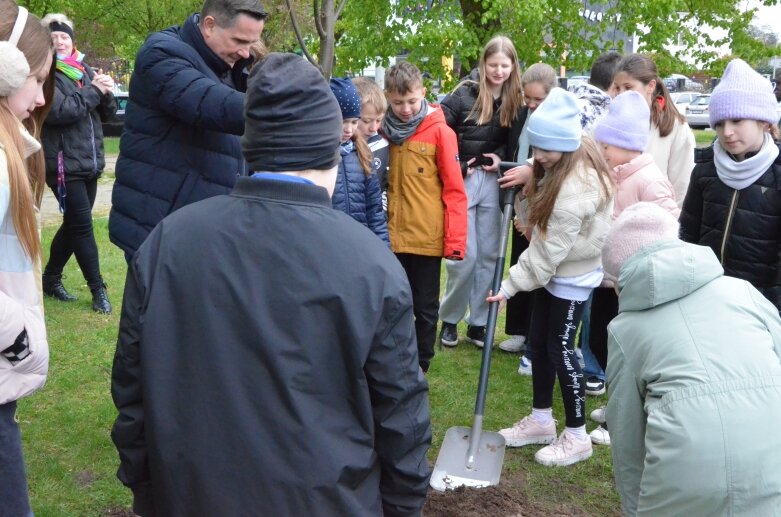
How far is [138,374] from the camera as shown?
2.01 metres

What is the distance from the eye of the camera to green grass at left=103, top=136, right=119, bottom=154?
64.8 ft

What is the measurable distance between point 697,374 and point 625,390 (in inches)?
9.9

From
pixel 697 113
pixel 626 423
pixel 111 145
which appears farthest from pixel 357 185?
pixel 697 113

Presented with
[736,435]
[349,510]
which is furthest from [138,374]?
[736,435]

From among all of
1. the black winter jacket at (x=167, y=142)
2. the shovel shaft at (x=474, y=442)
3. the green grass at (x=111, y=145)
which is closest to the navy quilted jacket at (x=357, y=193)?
the black winter jacket at (x=167, y=142)

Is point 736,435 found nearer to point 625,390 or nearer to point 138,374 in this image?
point 625,390

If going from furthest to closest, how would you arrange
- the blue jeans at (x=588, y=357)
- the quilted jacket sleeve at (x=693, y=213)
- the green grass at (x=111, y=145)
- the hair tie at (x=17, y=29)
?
the green grass at (x=111, y=145) → the blue jeans at (x=588, y=357) → the quilted jacket sleeve at (x=693, y=213) → the hair tie at (x=17, y=29)

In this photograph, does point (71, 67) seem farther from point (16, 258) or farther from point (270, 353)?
point (270, 353)

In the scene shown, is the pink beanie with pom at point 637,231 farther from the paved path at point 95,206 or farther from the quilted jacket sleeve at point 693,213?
the paved path at point 95,206

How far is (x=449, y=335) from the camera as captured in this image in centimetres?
589

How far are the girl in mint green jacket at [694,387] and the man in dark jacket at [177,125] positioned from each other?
1762 millimetres

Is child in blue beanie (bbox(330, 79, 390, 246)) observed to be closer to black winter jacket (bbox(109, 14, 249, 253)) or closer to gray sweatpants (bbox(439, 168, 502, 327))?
black winter jacket (bbox(109, 14, 249, 253))

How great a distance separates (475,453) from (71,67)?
3940 millimetres

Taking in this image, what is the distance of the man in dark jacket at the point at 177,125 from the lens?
11.1 ft
